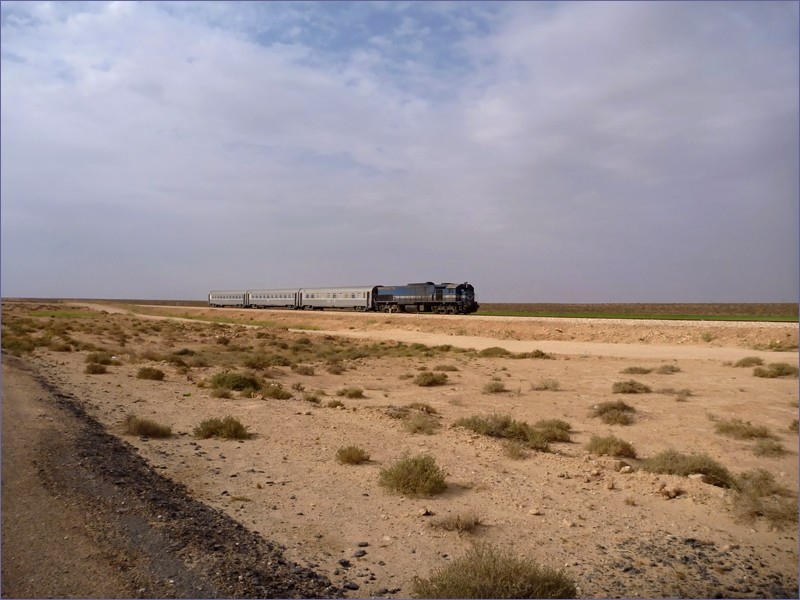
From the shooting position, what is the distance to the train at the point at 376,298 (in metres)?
68.9

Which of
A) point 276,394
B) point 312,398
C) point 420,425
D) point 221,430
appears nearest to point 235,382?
point 276,394

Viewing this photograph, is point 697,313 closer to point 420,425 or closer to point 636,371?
point 636,371

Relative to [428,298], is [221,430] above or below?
below

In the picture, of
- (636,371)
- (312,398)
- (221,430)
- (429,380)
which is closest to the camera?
(221,430)

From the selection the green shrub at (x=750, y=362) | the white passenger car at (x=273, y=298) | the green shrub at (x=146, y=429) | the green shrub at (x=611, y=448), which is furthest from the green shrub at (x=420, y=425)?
the white passenger car at (x=273, y=298)

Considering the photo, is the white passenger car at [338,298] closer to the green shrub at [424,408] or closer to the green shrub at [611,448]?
the green shrub at [424,408]

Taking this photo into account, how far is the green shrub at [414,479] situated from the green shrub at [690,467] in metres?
4.68

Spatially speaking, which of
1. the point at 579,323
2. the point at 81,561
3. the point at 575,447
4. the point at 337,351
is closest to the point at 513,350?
the point at 579,323

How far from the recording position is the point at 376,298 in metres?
80.6

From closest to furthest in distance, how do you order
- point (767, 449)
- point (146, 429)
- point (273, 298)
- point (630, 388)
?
point (146, 429)
point (767, 449)
point (630, 388)
point (273, 298)

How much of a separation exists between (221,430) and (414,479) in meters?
5.97

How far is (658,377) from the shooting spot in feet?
82.1

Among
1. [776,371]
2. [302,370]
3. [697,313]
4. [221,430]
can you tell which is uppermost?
[697,313]

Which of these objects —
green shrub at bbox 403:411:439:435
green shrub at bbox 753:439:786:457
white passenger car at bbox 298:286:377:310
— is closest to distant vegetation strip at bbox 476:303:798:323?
green shrub at bbox 753:439:786:457
